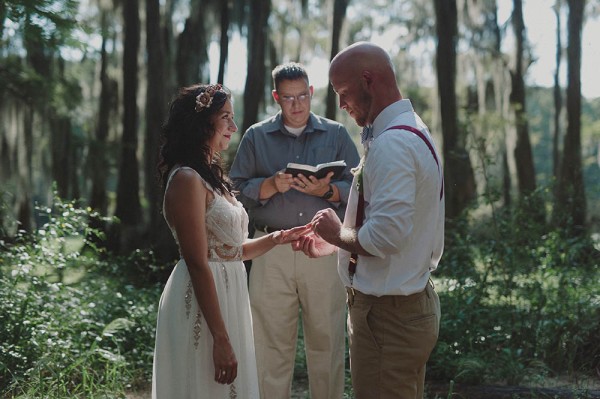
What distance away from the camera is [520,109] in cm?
1803

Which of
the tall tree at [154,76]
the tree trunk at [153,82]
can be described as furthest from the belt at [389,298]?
the tall tree at [154,76]

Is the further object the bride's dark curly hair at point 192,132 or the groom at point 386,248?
the bride's dark curly hair at point 192,132

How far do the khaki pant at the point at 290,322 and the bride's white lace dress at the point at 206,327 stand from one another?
116cm

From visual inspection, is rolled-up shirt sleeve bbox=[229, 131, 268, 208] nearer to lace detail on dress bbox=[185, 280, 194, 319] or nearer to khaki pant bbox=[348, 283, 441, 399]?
lace detail on dress bbox=[185, 280, 194, 319]

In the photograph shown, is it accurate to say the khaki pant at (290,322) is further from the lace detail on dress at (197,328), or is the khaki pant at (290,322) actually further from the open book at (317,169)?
the lace detail on dress at (197,328)

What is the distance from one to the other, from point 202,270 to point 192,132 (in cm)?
60

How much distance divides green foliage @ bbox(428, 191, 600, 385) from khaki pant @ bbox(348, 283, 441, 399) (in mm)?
2136

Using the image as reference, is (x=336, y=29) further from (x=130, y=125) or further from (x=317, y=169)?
(x=317, y=169)

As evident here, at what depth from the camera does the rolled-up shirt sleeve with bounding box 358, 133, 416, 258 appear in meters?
2.47

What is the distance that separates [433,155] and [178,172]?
1.01m

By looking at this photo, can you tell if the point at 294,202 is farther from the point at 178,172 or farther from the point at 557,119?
the point at 557,119

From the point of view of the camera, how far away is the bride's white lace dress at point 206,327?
2879mm

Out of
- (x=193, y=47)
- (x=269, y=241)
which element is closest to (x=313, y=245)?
(x=269, y=241)

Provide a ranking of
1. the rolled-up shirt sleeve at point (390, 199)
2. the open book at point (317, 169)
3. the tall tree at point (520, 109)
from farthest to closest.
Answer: the tall tree at point (520, 109) → the open book at point (317, 169) → the rolled-up shirt sleeve at point (390, 199)
